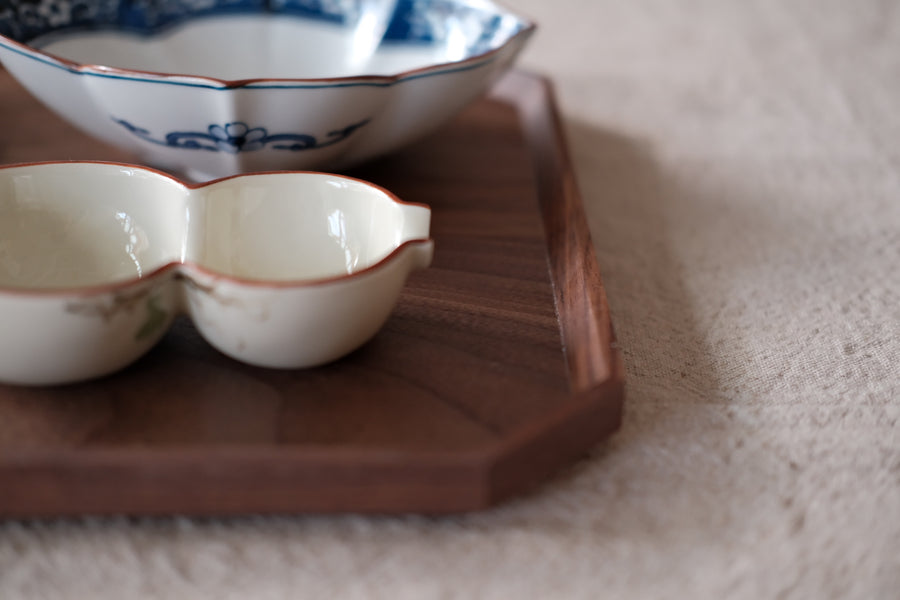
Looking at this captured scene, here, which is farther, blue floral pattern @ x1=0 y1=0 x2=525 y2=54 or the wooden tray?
blue floral pattern @ x1=0 y1=0 x2=525 y2=54

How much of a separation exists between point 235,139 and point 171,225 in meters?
0.07

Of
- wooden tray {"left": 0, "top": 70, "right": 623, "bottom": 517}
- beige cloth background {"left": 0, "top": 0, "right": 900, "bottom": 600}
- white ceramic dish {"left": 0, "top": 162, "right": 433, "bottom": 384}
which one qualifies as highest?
white ceramic dish {"left": 0, "top": 162, "right": 433, "bottom": 384}

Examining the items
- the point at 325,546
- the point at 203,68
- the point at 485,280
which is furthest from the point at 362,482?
the point at 203,68

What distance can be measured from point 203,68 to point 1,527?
381 mm

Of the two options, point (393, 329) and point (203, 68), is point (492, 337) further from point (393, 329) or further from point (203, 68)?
point (203, 68)

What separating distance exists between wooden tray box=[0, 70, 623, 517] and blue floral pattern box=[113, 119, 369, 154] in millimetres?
90

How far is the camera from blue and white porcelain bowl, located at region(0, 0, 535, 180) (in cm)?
38

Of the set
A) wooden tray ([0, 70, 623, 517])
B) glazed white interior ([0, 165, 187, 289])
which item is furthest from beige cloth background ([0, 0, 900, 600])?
glazed white interior ([0, 165, 187, 289])

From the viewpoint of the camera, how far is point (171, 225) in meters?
0.34

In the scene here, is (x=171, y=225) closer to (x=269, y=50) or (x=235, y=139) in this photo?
(x=235, y=139)

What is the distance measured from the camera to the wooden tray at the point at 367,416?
26 cm

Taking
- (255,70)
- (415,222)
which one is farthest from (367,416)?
(255,70)

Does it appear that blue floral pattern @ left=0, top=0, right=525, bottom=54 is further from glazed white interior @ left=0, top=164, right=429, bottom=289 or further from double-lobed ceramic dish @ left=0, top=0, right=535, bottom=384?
glazed white interior @ left=0, top=164, right=429, bottom=289

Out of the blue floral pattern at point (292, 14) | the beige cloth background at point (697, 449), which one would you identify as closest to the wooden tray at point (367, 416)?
the beige cloth background at point (697, 449)
